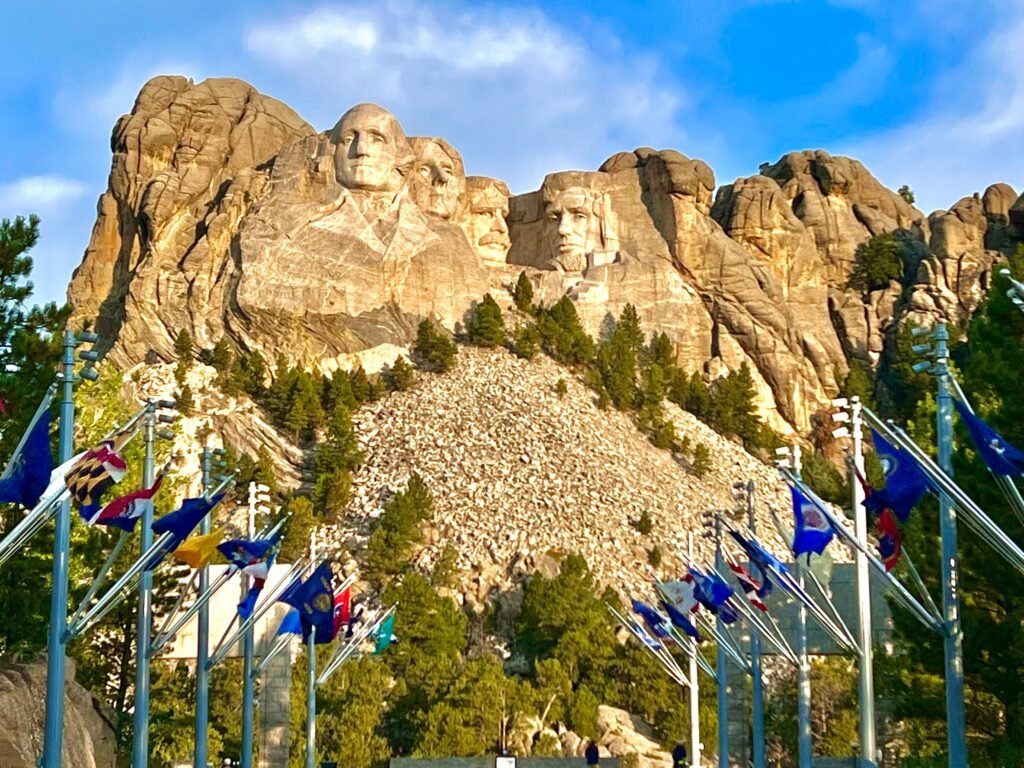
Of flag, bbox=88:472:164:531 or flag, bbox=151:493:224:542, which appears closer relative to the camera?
flag, bbox=88:472:164:531

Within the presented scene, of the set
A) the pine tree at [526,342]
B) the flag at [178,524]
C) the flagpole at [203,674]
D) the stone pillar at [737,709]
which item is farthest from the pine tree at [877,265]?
the flag at [178,524]

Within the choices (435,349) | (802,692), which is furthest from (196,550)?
(435,349)

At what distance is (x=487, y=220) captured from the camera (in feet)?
359

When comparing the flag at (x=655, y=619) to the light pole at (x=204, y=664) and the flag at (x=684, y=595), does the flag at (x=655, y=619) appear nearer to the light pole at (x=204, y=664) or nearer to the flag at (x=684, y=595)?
the flag at (x=684, y=595)

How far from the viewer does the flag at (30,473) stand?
21281 millimetres

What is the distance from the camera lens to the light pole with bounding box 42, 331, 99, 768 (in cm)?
2178

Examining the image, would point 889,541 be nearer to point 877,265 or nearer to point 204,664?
point 204,664

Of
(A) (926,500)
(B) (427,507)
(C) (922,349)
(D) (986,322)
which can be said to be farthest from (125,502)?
(B) (427,507)

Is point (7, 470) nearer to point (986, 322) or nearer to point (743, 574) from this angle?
point (743, 574)

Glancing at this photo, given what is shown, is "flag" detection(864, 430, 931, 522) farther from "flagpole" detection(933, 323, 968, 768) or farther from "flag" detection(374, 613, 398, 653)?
"flag" detection(374, 613, 398, 653)

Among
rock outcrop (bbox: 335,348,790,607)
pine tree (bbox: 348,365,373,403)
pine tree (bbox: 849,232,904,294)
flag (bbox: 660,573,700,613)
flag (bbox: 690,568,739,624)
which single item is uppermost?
pine tree (bbox: 849,232,904,294)

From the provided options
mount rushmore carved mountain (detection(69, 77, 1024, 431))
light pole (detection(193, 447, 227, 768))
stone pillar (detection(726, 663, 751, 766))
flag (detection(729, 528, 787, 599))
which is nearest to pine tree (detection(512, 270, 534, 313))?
mount rushmore carved mountain (detection(69, 77, 1024, 431))

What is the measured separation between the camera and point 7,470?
2153 centimetres

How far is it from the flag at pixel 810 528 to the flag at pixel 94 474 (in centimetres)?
1028
